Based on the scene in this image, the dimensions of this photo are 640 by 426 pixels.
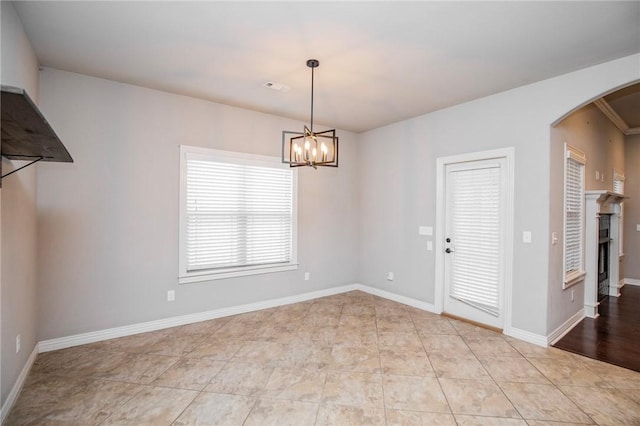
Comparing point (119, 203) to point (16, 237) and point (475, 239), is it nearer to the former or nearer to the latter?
point (16, 237)

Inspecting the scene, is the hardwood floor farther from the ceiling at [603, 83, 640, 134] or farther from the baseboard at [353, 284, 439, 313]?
the ceiling at [603, 83, 640, 134]

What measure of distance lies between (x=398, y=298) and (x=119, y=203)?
164 inches

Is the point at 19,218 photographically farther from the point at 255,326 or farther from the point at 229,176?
the point at 255,326

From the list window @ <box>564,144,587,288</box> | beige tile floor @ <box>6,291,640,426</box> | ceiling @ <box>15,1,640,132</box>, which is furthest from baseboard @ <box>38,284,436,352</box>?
ceiling @ <box>15,1,640,132</box>

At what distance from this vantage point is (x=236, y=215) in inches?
175

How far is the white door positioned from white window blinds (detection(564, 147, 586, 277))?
0.77m

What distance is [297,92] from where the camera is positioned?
386 centimetres

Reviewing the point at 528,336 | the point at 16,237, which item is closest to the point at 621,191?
the point at 528,336

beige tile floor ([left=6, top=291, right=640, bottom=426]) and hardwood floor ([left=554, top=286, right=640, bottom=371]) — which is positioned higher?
hardwood floor ([left=554, top=286, right=640, bottom=371])

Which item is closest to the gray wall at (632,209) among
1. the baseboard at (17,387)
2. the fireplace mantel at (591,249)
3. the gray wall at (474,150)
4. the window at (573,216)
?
the fireplace mantel at (591,249)

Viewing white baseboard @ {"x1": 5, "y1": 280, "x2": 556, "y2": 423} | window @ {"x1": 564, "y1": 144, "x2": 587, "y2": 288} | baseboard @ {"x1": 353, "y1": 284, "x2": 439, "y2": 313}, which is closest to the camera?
white baseboard @ {"x1": 5, "y1": 280, "x2": 556, "y2": 423}

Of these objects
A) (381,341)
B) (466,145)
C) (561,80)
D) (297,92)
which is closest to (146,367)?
(381,341)

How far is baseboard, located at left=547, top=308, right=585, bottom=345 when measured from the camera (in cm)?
350

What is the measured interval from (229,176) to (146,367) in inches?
97.3
